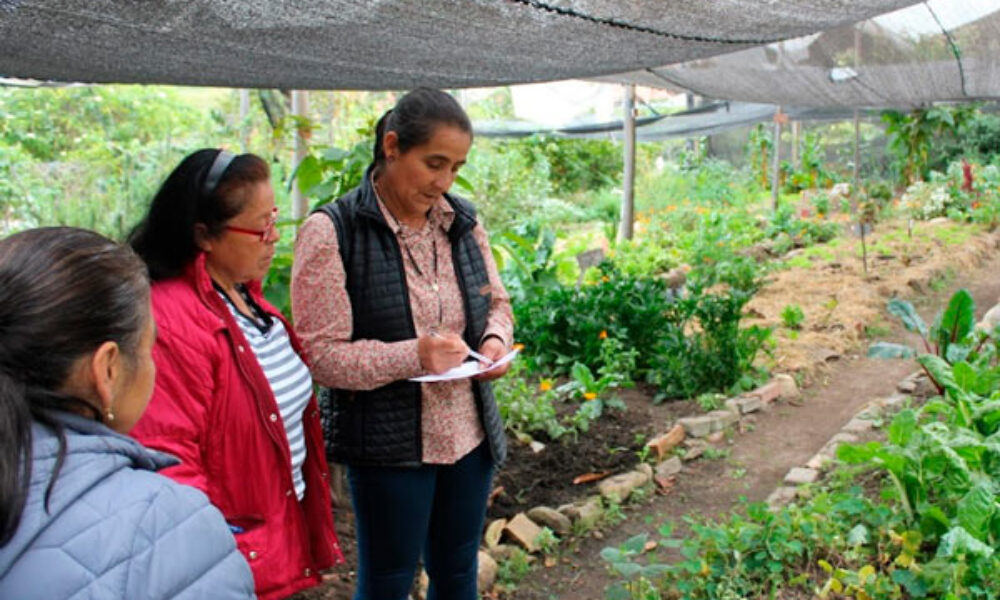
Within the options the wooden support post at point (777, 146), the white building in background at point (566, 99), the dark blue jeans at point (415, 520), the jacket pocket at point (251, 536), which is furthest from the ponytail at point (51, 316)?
the white building in background at point (566, 99)

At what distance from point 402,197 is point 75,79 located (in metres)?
1.20

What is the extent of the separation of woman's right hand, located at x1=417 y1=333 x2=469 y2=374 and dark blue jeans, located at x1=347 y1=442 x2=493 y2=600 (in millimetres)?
257

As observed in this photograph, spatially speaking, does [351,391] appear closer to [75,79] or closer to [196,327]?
[196,327]

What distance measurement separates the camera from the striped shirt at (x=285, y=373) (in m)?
1.75

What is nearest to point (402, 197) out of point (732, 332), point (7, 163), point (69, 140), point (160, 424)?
point (160, 424)

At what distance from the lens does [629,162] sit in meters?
8.98

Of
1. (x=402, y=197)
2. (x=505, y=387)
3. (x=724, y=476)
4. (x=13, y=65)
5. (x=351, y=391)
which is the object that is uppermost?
(x=13, y=65)

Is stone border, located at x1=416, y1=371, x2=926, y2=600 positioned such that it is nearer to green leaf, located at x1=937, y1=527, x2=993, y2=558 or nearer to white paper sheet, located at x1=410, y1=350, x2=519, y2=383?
green leaf, located at x1=937, y1=527, x2=993, y2=558

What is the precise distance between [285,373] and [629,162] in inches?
297

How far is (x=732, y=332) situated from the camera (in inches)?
205

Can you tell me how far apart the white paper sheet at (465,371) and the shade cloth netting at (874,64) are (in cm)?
325

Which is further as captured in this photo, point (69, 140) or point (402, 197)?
point (69, 140)

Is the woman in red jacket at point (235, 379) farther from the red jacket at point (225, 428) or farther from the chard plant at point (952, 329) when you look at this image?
the chard plant at point (952, 329)

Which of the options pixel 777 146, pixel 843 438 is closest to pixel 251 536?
pixel 843 438
